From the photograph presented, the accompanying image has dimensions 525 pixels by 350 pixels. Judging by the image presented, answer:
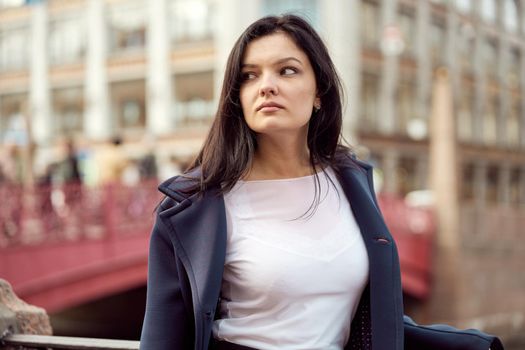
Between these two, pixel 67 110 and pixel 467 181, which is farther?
pixel 467 181

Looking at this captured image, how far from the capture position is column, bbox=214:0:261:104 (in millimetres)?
26953

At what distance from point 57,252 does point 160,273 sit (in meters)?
10.2

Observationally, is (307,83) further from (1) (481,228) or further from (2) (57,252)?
(1) (481,228)

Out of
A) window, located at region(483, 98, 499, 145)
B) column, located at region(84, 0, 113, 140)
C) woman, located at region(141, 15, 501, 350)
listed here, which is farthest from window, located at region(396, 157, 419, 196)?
woman, located at region(141, 15, 501, 350)

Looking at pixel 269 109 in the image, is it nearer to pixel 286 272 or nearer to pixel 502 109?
pixel 286 272

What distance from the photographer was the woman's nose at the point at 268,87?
209 cm

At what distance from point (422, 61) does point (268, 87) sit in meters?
31.5

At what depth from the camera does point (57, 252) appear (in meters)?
11.8

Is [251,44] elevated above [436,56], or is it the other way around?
[436,56]

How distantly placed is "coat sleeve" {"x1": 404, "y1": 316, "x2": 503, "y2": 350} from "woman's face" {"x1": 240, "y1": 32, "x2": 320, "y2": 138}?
69 cm

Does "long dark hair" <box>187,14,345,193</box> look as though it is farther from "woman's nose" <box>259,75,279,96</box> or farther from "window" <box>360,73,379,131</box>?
"window" <box>360,73,379,131</box>

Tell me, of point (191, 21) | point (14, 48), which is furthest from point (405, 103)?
point (14, 48)

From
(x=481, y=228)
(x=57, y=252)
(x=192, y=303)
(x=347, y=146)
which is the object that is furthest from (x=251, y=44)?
(x=481, y=228)

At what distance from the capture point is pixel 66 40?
31562 millimetres
